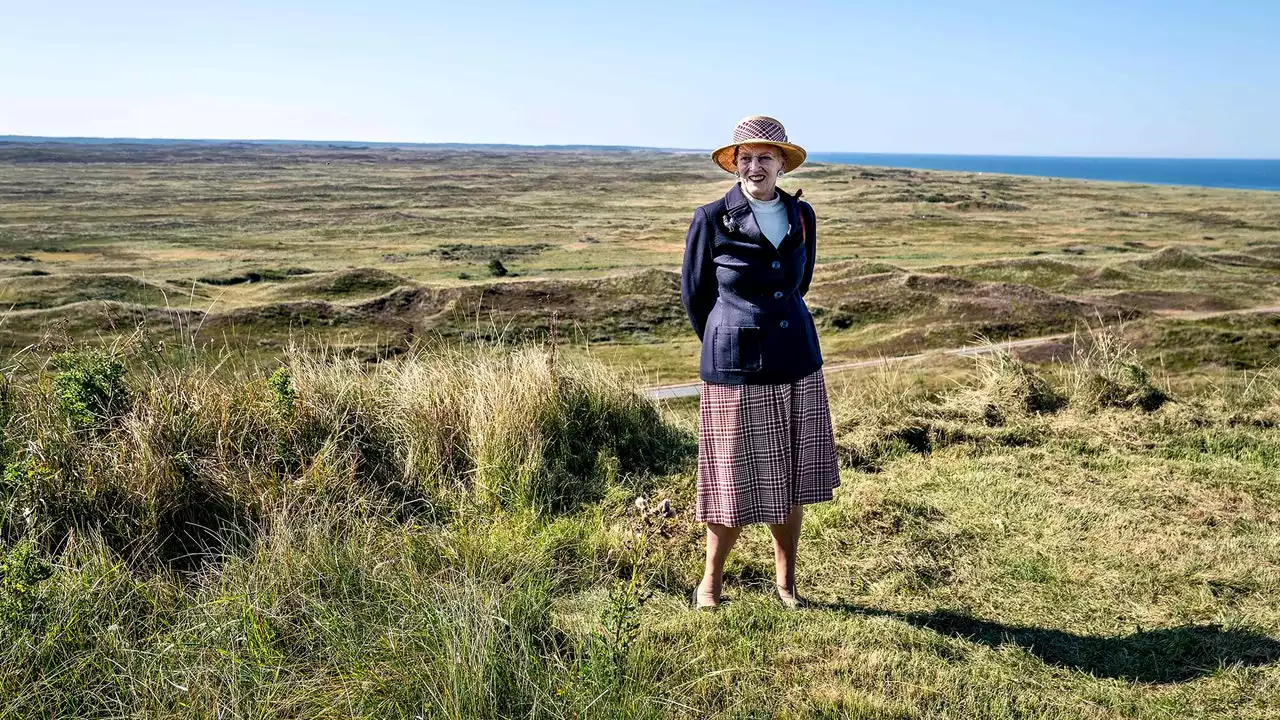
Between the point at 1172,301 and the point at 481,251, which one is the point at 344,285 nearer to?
the point at 481,251

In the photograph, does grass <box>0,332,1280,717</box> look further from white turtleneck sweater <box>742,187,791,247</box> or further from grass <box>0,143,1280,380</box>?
white turtleneck sweater <box>742,187,791,247</box>

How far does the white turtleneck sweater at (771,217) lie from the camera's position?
3.25 meters

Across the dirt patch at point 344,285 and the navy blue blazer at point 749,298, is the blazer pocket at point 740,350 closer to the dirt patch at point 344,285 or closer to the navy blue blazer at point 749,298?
the navy blue blazer at point 749,298

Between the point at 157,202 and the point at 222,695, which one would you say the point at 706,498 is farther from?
the point at 157,202

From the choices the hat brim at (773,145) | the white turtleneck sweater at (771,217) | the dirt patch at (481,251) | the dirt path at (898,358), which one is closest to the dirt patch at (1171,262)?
the dirt path at (898,358)

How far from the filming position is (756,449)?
3322 mm

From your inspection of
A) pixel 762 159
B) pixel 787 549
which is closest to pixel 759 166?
pixel 762 159

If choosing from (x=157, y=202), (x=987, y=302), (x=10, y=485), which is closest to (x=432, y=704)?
(x=10, y=485)

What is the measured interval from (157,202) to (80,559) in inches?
2726

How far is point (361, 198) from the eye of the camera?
228 ft

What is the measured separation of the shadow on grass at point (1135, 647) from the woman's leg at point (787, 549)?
0.90 ft

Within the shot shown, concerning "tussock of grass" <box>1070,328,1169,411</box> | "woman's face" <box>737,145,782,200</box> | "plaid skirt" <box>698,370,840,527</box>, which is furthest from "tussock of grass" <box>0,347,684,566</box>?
"tussock of grass" <box>1070,328,1169,411</box>

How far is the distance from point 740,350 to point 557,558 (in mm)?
1324

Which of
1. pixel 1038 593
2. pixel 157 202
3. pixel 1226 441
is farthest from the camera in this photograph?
pixel 157 202
